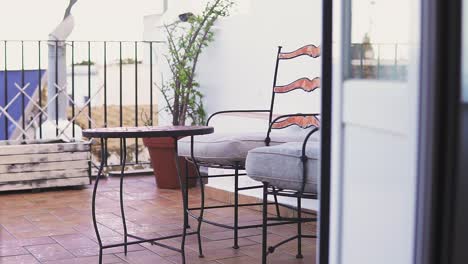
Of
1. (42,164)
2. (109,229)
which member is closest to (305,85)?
(109,229)

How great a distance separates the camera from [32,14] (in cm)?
683

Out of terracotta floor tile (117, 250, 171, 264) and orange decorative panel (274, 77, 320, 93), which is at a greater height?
orange decorative panel (274, 77, 320, 93)

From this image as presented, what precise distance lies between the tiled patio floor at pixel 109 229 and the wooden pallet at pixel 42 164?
8 centimetres

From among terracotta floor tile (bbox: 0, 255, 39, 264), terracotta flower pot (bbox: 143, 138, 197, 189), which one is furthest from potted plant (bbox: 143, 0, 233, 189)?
terracotta floor tile (bbox: 0, 255, 39, 264)

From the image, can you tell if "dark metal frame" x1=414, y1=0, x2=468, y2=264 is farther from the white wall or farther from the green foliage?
the green foliage

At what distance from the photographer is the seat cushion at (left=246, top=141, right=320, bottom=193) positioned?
2.62 metres

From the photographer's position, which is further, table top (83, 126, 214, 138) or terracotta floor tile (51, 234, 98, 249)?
terracotta floor tile (51, 234, 98, 249)

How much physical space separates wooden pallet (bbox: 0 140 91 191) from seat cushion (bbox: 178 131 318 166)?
1887 mm

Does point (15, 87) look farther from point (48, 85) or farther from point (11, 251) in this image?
point (11, 251)

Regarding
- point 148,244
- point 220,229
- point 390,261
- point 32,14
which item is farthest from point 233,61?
point 390,261

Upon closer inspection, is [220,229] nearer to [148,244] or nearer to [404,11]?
[148,244]

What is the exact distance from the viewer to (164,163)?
16.9ft

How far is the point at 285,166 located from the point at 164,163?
8.44 ft

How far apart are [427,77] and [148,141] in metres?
3.96
